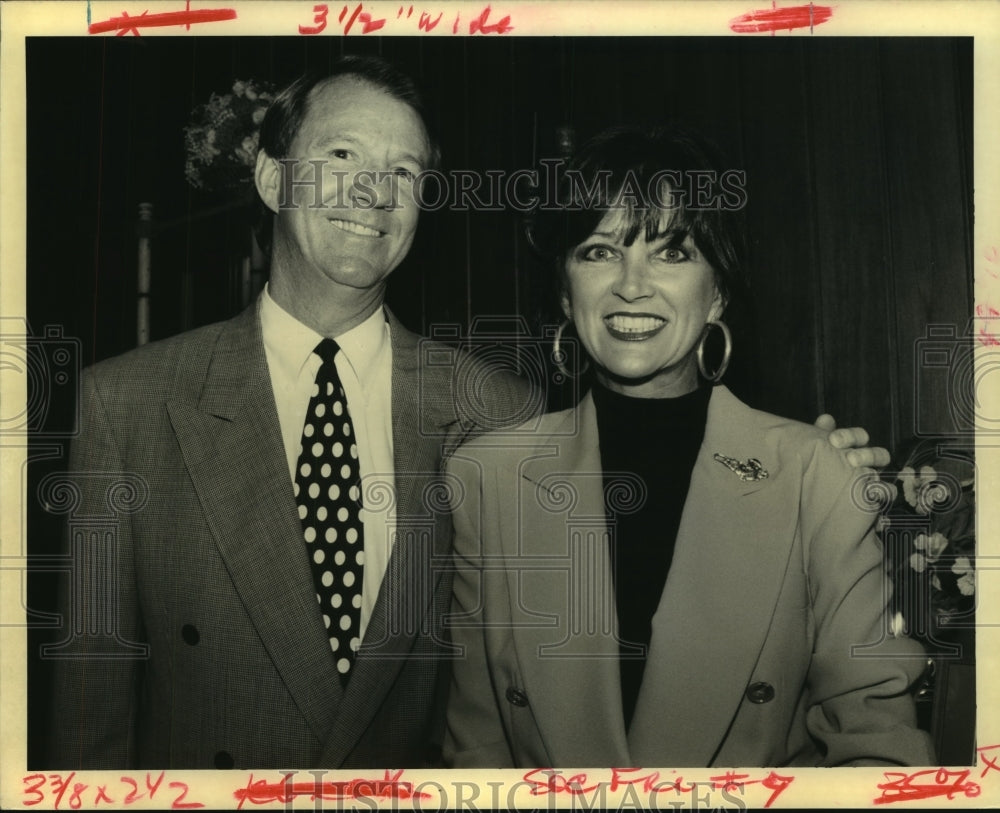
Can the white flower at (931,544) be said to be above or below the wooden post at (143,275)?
below

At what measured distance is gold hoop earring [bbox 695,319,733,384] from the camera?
1.62m

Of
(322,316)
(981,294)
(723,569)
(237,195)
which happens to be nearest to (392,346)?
(322,316)

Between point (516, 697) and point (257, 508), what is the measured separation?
0.49 metres

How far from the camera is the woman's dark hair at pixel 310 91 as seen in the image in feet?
5.41

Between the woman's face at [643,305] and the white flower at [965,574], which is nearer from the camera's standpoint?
the woman's face at [643,305]

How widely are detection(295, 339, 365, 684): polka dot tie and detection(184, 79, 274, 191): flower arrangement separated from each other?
0.31 m

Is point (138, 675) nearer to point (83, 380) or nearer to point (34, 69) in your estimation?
point (83, 380)

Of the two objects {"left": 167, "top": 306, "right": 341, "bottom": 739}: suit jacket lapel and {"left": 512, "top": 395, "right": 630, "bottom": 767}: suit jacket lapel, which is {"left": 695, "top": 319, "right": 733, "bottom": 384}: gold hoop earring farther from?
{"left": 167, "top": 306, "right": 341, "bottom": 739}: suit jacket lapel

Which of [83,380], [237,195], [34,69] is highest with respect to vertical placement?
[34,69]

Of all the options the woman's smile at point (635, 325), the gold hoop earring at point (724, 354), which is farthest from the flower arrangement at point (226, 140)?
the gold hoop earring at point (724, 354)

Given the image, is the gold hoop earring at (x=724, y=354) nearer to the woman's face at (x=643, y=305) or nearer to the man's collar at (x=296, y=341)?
the woman's face at (x=643, y=305)

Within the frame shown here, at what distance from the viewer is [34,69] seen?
170 centimetres

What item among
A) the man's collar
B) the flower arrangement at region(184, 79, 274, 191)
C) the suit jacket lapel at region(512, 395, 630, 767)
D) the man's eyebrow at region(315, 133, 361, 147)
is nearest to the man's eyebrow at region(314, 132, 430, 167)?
the man's eyebrow at region(315, 133, 361, 147)

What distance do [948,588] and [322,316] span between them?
1.10 metres
